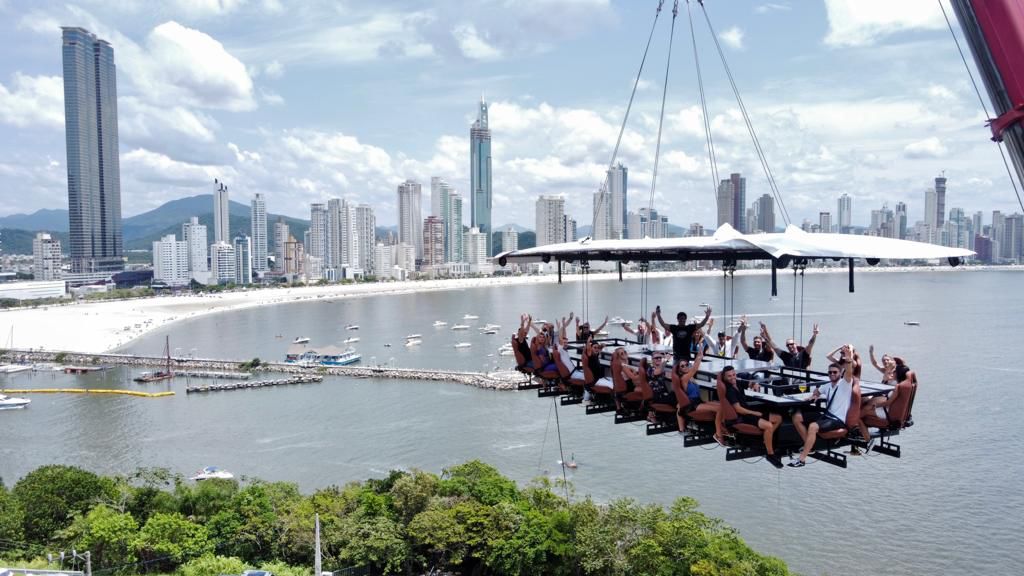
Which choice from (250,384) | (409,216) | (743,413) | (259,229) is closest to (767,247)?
(743,413)

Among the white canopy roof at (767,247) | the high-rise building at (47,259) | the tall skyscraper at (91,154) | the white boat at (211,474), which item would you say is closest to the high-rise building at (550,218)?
the tall skyscraper at (91,154)

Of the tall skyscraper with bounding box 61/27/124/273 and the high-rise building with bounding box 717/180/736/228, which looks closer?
the high-rise building with bounding box 717/180/736/228

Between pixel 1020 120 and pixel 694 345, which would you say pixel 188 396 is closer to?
pixel 694 345

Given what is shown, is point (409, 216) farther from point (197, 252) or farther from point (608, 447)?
point (608, 447)

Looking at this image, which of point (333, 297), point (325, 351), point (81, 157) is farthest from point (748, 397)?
point (81, 157)

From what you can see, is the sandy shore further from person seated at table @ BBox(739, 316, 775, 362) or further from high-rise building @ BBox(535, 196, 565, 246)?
person seated at table @ BBox(739, 316, 775, 362)

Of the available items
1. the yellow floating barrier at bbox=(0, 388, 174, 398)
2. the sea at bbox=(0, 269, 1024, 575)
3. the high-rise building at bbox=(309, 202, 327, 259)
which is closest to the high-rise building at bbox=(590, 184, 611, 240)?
the sea at bbox=(0, 269, 1024, 575)

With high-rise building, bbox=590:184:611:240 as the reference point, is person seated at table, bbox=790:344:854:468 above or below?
below
